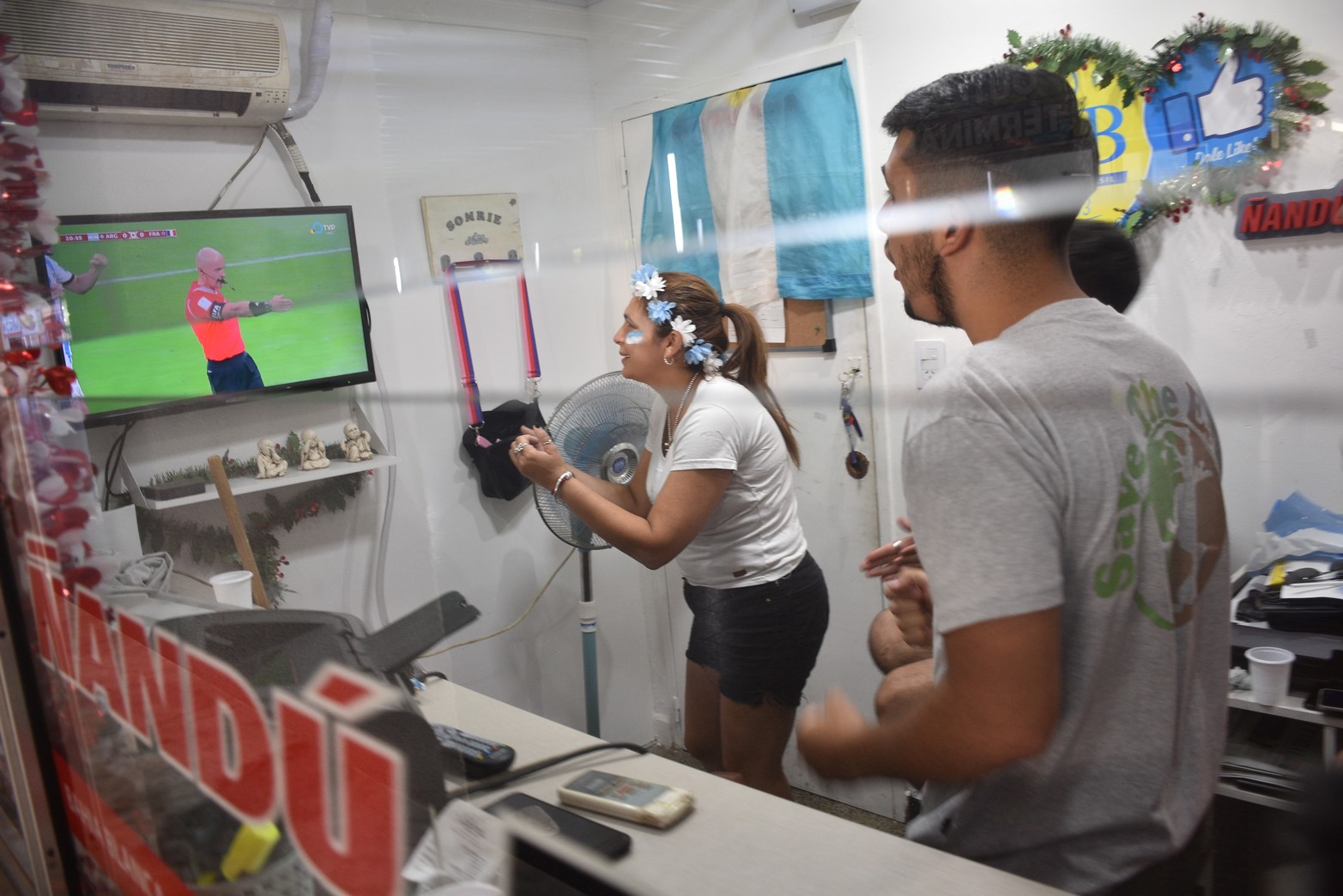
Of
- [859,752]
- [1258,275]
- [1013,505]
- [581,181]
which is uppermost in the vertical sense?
[581,181]

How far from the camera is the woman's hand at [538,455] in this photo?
0.88 m

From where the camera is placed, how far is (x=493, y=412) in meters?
0.90

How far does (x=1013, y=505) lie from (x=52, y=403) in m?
0.97

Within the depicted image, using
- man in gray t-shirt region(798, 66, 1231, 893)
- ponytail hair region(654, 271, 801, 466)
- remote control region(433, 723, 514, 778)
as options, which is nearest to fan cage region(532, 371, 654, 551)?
ponytail hair region(654, 271, 801, 466)

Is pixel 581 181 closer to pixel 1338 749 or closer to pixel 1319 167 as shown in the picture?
pixel 1319 167

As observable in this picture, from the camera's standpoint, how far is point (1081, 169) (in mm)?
400

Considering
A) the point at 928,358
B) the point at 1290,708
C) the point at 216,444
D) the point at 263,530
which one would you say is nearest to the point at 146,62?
the point at 216,444

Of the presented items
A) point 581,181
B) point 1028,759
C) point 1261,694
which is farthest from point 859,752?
point 581,181

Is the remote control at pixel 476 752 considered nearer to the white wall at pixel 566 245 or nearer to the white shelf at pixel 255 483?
the white wall at pixel 566 245

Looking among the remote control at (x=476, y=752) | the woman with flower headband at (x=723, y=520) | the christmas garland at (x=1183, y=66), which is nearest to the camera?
the christmas garland at (x=1183, y=66)

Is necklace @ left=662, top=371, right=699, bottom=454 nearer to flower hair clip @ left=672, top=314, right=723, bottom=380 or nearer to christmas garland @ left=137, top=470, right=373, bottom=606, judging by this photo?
flower hair clip @ left=672, top=314, right=723, bottom=380

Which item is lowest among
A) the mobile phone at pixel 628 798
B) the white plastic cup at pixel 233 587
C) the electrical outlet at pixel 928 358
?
the mobile phone at pixel 628 798

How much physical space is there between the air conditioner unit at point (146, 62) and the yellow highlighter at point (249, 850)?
2.23 ft

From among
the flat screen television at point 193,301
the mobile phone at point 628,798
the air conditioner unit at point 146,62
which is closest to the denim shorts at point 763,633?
the mobile phone at point 628,798
